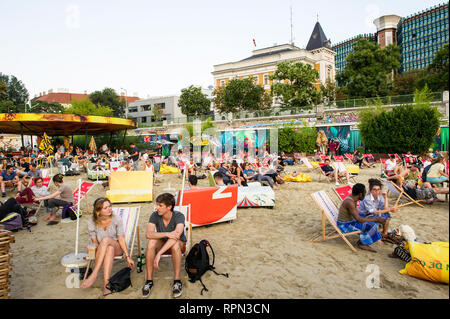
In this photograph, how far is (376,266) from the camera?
3.91 metres

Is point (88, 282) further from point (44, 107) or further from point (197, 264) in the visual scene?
point (44, 107)

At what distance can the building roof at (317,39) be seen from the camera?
192ft

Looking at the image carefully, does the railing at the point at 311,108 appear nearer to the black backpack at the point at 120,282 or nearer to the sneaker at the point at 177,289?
the sneaker at the point at 177,289

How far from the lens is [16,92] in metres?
57.0

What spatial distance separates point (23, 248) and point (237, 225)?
144 inches

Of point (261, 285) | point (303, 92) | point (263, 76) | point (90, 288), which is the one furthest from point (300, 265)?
point (263, 76)

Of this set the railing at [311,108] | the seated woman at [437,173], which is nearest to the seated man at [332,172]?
the seated woman at [437,173]

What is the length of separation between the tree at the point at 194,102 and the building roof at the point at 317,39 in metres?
24.4

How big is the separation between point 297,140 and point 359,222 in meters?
19.7

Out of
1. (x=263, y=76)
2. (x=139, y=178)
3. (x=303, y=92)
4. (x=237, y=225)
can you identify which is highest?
(x=263, y=76)

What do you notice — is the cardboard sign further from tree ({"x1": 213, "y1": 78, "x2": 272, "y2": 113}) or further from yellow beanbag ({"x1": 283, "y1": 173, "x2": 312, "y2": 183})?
tree ({"x1": 213, "y1": 78, "x2": 272, "y2": 113})

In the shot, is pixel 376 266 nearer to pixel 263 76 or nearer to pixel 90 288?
pixel 90 288
